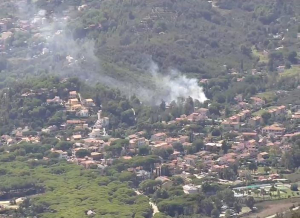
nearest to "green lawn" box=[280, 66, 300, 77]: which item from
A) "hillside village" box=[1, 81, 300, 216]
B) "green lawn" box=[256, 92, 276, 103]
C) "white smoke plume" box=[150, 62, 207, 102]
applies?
"green lawn" box=[256, 92, 276, 103]

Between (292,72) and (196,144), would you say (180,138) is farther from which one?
(292,72)

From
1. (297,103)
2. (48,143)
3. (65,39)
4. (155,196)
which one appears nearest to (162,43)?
(65,39)

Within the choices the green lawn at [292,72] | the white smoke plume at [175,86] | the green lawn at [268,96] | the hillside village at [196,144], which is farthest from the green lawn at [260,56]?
the hillside village at [196,144]

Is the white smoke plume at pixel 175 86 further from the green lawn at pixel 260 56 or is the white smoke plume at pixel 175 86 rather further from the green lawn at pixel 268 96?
the green lawn at pixel 260 56

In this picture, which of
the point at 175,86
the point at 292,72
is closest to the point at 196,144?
the point at 175,86

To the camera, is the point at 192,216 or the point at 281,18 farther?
the point at 281,18

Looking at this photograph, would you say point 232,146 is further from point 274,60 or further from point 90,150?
point 274,60

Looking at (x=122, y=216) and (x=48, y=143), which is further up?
(x=48, y=143)

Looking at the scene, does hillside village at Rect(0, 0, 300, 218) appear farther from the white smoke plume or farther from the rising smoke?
the white smoke plume
